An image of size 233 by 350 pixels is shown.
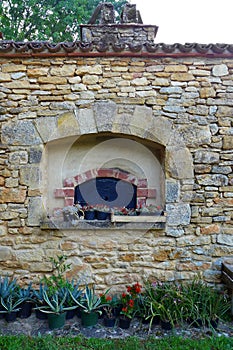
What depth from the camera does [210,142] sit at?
411 cm

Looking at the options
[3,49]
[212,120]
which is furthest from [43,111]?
[212,120]

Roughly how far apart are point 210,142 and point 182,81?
2.82ft

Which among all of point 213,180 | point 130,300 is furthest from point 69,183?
point 213,180

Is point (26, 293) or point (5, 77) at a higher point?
point (5, 77)

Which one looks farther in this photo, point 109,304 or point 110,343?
point 109,304

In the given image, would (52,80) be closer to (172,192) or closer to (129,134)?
(129,134)

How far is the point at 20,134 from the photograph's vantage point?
4.07 m

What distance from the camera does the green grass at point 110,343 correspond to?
120 inches

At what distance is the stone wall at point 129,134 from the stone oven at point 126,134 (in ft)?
0.04

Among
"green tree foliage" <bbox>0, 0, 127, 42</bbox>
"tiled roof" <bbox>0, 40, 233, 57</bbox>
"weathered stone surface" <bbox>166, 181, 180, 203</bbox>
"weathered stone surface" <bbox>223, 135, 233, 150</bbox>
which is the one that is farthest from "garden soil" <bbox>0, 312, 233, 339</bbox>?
"green tree foliage" <bbox>0, 0, 127, 42</bbox>

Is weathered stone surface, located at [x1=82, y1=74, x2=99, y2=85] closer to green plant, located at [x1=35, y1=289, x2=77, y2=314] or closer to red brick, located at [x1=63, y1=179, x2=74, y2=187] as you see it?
red brick, located at [x1=63, y1=179, x2=74, y2=187]

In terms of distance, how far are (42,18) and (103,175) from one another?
8.01m

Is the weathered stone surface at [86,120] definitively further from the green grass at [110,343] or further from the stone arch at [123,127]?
the green grass at [110,343]

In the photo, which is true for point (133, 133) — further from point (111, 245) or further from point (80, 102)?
point (111, 245)
